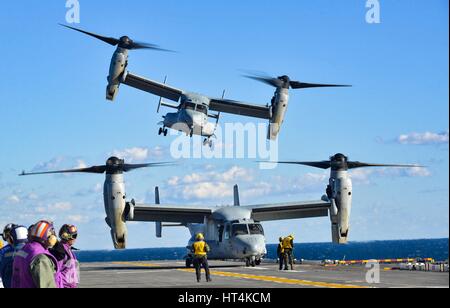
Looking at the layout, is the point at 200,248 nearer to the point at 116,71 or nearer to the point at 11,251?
the point at 11,251

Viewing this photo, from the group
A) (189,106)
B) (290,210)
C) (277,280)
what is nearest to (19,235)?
(277,280)

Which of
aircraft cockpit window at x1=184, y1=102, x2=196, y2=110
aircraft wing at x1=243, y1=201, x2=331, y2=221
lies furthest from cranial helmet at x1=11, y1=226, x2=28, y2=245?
aircraft cockpit window at x1=184, y1=102, x2=196, y2=110

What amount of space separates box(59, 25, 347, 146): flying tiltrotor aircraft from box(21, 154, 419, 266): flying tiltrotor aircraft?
15.4ft

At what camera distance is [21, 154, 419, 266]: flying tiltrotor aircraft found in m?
36.5

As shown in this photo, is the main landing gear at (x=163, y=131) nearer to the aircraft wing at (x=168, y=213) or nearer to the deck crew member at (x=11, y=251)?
the aircraft wing at (x=168, y=213)

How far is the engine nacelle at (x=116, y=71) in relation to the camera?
139 ft

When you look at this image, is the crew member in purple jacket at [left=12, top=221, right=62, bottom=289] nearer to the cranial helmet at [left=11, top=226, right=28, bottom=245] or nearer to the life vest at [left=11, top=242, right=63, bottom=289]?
the life vest at [left=11, top=242, right=63, bottom=289]

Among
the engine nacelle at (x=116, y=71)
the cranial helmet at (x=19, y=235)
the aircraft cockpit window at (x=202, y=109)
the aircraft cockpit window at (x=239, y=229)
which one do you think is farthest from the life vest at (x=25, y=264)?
the aircraft cockpit window at (x=202, y=109)

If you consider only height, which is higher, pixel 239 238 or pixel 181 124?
pixel 181 124
